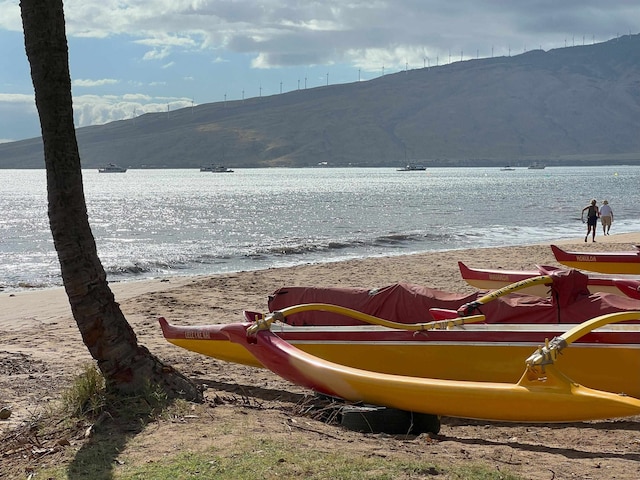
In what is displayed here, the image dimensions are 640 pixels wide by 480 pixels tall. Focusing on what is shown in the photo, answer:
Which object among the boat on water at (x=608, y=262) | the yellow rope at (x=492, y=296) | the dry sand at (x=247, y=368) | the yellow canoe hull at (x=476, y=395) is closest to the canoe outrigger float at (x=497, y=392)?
the yellow canoe hull at (x=476, y=395)

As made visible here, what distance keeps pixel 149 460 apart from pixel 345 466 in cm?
114

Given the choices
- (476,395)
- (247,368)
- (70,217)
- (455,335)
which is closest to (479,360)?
(455,335)

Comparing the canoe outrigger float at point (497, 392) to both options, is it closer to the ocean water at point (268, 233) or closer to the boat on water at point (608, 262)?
the boat on water at point (608, 262)

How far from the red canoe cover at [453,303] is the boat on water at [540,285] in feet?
1.59

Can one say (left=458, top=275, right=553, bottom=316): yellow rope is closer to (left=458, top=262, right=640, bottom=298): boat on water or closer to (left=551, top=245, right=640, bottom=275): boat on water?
→ (left=458, top=262, right=640, bottom=298): boat on water

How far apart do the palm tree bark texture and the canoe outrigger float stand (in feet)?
3.86

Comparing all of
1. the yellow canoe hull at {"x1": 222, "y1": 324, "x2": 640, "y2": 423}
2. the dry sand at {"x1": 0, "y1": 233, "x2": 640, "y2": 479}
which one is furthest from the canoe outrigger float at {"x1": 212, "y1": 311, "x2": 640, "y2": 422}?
the dry sand at {"x1": 0, "y1": 233, "x2": 640, "y2": 479}

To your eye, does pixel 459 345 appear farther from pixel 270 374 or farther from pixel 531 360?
pixel 270 374

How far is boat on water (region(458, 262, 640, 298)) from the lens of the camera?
347 inches


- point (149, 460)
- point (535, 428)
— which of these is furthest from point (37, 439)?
point (535, 428)

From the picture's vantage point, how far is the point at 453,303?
7699 mm

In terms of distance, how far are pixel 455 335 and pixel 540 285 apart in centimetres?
270

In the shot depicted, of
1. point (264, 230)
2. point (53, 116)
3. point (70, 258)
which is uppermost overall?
point (53, 116)

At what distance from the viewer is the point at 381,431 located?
5.55m
